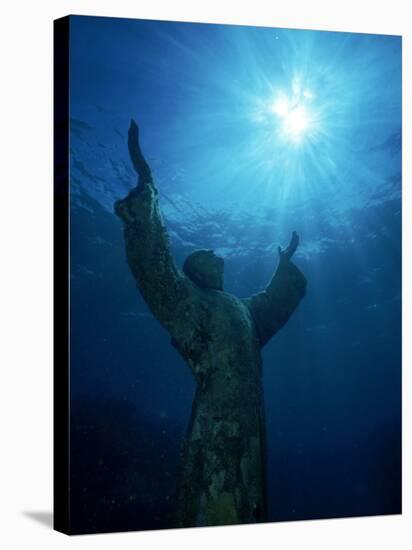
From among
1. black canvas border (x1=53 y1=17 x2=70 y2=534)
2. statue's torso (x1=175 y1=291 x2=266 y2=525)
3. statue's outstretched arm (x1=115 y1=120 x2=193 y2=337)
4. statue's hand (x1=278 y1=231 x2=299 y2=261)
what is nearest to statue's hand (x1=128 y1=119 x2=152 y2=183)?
statue's outstretched arm (x1=115 y1=120 x2=193 y2=337)

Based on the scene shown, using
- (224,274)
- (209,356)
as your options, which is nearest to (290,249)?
(224,274)

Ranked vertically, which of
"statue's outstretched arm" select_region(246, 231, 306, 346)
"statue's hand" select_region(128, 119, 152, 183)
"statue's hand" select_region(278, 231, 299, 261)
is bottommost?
"statue's outstretched arm" select_region(246, 231, 306, 346)

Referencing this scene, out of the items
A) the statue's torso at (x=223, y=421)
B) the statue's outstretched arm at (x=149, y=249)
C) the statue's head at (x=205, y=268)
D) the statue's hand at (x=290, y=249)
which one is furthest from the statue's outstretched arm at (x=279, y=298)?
the statue's outstretched arm at (x=149, y=249)

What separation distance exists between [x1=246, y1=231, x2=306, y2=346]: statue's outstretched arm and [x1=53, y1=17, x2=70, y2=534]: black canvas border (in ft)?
4.67

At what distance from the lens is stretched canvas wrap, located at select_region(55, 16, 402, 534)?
9352 mm

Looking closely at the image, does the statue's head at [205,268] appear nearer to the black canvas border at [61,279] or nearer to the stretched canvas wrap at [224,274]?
the stretched canvas wrap at [224,274]

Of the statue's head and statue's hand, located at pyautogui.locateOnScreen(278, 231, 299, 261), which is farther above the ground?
statue's hand, located at pyautogui.locateOnScreen(278, 231, 299, 261)

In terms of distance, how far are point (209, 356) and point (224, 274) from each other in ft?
1.99

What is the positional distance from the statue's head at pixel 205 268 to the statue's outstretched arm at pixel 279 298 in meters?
0.32

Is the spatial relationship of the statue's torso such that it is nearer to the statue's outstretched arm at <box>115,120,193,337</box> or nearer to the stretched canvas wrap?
the stretched canvas wrap

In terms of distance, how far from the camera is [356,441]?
10.2 metres

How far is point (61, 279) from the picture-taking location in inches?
370

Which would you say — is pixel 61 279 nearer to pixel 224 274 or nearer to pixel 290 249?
pixel 224 274

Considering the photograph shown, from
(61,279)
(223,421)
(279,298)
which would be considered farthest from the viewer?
(279,298)
